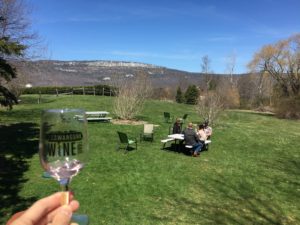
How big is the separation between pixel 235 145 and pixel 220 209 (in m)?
8.65

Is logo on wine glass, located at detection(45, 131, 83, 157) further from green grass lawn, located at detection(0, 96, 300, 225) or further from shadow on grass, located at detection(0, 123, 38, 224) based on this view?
shadow on grass, located at detection(0, 123, 38, 224)

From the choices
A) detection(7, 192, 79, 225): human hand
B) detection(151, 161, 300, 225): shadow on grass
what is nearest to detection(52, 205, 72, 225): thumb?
detection(7, 192, 79, 225): human hand

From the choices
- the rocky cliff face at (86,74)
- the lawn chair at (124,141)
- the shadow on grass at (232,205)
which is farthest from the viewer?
the rocky cliff face at (86,74)

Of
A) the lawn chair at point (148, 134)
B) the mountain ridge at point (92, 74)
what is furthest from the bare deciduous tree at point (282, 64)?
the lawn chair at point (148, 134)

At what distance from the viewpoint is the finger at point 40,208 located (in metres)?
1.25

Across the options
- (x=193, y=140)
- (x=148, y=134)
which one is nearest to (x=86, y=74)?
(x=148, y=134)

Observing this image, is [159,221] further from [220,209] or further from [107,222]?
[220,209]

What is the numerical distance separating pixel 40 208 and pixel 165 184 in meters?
8.78

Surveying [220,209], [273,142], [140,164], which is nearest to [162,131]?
[273,142]

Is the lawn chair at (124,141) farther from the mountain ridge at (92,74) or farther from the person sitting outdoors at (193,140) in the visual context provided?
the mountain ridge at (92,74)

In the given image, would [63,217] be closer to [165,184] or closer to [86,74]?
Answer: [165,184]

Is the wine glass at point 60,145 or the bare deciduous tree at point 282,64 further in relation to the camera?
the bare deciduous tree at point 282,64

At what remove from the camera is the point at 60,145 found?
4.78ft

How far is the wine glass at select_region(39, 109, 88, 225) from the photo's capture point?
1.45 metres
